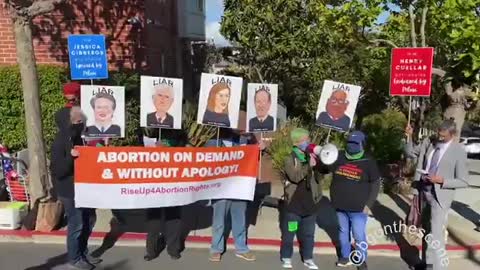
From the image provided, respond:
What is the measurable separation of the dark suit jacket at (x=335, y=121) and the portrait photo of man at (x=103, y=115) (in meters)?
2.50

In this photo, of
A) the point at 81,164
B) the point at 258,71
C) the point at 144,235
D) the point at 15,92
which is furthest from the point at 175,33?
the point at 81,164

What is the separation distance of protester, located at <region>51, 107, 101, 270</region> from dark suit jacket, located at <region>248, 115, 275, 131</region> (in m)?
1.99

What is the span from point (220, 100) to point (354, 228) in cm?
211

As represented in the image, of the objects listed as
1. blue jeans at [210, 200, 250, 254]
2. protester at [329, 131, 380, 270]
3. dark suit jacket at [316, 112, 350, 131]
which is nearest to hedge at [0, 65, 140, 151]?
blue jeans at [210, 200, 250, 254]

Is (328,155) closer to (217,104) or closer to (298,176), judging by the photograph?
(298,176)

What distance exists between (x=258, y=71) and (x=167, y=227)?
7896mm

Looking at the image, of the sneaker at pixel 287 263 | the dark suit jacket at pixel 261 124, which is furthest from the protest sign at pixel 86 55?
the sneaker at pixel 287 263

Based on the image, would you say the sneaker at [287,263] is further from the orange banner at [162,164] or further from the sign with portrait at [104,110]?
the sign with portrait at [104,110]

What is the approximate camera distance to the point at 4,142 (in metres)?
12.5

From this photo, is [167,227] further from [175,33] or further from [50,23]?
[175,33]

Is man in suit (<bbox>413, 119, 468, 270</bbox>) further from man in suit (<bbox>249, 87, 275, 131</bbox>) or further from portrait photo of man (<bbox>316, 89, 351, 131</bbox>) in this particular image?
man in suit (<bbox>249, 87, 275, 131</bbox>)

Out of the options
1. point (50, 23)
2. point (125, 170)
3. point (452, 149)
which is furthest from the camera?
point (50, 23)

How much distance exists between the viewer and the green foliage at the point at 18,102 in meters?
12.4

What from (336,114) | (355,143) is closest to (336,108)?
(336,114)
